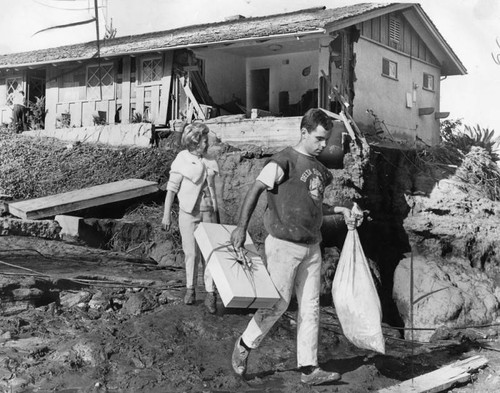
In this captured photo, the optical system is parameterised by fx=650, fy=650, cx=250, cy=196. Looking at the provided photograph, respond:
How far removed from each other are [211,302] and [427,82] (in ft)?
59.1

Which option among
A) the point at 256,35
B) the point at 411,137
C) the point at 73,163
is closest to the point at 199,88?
the point at 256,35

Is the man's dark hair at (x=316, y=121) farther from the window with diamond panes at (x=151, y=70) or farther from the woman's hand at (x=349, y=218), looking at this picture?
the window with diamond panes at (x=151, y=70)

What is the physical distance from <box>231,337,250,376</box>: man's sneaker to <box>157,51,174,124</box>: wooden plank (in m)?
14.5

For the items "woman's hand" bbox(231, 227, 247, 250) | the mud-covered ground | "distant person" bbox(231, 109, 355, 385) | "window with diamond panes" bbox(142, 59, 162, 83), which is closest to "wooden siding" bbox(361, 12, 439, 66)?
"window with diamond panes" bbox(142, 59, 162, 83)

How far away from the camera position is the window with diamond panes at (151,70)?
19.7m

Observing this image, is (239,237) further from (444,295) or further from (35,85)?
(35,85)

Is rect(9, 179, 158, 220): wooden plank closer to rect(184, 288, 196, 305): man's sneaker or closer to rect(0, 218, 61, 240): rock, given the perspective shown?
rect(0, 218, 61, 240): rock

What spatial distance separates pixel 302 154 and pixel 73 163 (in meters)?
11.7

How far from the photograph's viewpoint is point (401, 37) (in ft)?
68.7

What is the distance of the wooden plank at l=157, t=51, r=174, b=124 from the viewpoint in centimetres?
1922

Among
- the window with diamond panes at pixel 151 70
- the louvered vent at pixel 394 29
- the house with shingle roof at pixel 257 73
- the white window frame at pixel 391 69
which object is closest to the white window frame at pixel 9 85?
the house with shingle roof at pixel 257 73

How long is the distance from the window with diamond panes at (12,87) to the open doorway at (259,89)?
8.79m

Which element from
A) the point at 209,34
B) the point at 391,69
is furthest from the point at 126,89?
the point at 391,69

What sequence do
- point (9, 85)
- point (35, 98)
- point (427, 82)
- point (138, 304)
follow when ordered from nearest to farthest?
point (138, 304), point (427, 82), point (35, 98), point (9, 85)
